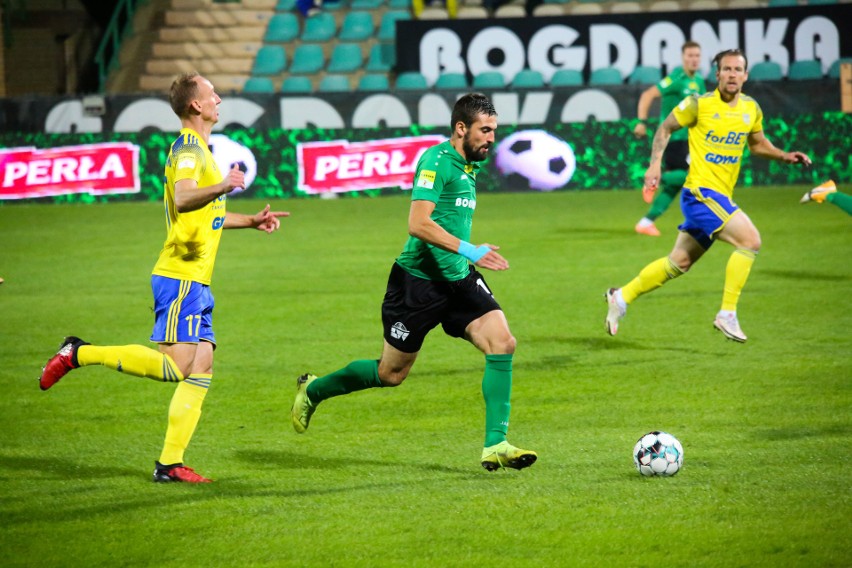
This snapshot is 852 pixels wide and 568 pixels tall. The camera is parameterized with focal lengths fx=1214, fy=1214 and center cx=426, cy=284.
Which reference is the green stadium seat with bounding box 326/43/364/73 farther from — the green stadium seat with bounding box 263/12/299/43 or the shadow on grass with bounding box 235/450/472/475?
the shadow on grass with bounding box 235/450/472/475

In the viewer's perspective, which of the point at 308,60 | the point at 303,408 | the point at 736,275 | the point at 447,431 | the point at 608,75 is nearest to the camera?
the point at 303,408

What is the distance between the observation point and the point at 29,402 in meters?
7.63

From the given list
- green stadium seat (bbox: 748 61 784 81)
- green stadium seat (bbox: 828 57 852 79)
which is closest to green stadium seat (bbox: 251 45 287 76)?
green stadium seat (bbox: 748 61 784 81)

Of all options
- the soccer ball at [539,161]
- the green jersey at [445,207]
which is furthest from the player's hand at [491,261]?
the soccer ball at [539,161]

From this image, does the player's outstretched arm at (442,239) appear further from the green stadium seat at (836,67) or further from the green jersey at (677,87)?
the green stadium seat at (836,67)

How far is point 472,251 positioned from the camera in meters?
5.41

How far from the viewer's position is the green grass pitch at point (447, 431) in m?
4.78

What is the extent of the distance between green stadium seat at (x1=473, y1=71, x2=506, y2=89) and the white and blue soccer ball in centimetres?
454

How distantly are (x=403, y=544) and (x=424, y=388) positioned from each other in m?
3.13

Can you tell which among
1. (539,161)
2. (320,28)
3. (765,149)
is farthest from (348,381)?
(320,28)

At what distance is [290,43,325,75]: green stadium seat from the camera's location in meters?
24.5

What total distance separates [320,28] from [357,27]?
936 mm

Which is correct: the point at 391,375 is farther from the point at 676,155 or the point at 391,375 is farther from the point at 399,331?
the point at 676,155

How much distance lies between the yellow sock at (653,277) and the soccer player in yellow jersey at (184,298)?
14.4 feet
